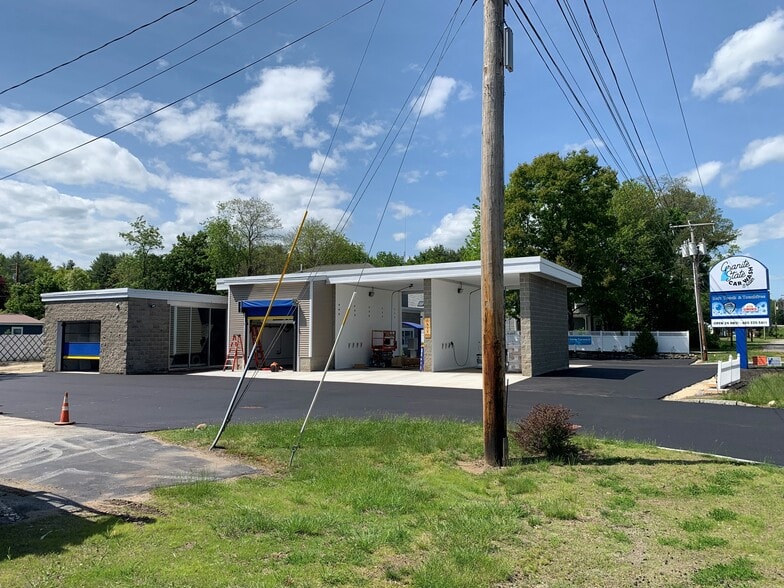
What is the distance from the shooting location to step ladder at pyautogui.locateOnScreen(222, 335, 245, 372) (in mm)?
27672

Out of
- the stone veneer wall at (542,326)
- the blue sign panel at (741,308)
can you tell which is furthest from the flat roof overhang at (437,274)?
the blue sign panel at (741,308)

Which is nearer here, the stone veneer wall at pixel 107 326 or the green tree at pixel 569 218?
the stone veneer wall at pixel 107 326

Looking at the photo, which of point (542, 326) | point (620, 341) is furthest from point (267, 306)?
point (620, 341)

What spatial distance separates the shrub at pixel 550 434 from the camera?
803 cm

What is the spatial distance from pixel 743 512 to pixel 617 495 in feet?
3.90

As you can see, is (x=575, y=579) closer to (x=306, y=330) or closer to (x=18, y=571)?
(x=18, y=571)

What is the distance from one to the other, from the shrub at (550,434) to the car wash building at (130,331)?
22.5 m

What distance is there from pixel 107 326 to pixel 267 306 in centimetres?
767

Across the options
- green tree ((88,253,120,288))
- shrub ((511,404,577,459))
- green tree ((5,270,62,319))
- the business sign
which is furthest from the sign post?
green tree ((88,253,120,288))

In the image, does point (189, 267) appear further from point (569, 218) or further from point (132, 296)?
point (569, 218)

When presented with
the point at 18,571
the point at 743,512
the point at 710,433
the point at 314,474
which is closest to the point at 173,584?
the point at 18,571

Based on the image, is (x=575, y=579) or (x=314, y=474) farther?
(x=314, y=474)

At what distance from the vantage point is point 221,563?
13.7 feet

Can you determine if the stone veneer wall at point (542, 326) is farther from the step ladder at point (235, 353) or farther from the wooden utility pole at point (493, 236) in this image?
the wooden utility pole at point (493, 236)
